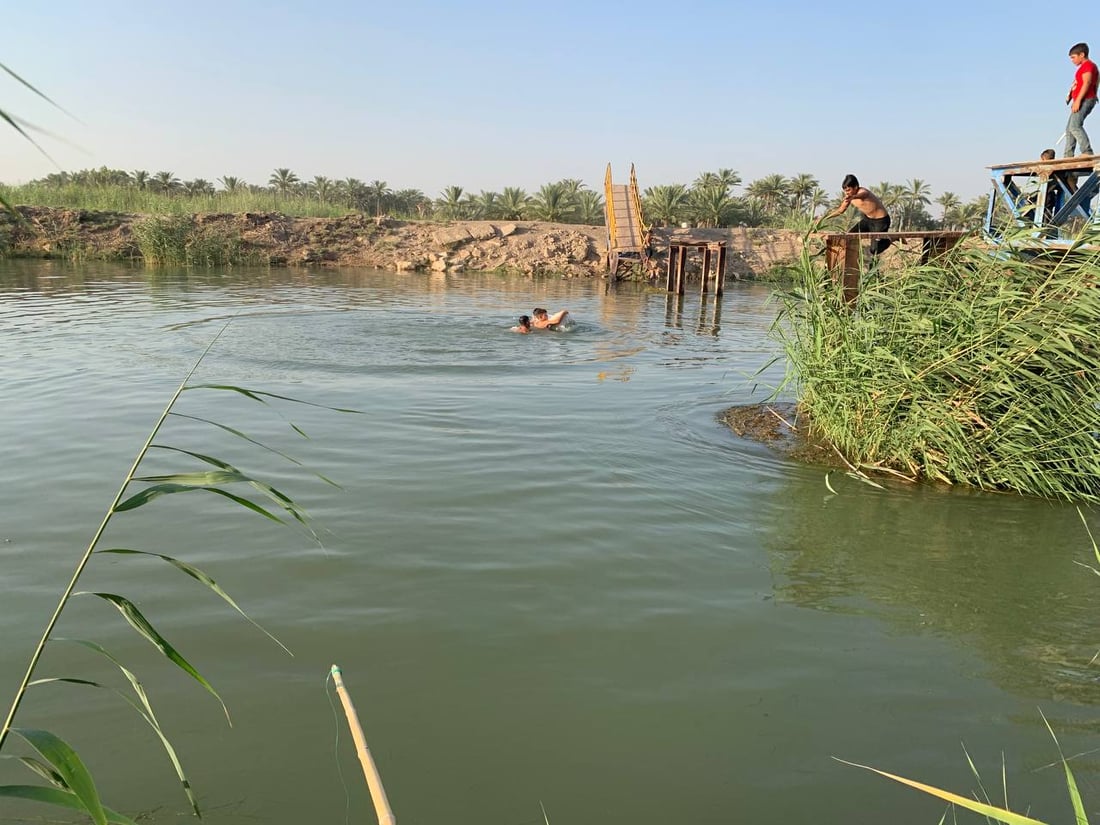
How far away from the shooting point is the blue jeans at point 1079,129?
9055mm

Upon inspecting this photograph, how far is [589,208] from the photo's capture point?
43906mm

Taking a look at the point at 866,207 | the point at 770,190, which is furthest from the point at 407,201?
the point at 866,207

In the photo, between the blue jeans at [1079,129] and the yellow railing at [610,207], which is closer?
the blue jeans at [1079,129]

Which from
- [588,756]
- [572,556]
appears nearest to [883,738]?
[588,756]

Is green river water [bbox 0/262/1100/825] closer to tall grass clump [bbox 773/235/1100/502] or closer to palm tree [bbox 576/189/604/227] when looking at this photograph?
tall grass clump [bbox 773/235/1100/502]

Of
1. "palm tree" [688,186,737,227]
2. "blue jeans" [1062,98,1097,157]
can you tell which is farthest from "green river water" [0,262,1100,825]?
"palm tree" [688,186,737,227]

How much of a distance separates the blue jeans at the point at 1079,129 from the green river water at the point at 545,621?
510cm

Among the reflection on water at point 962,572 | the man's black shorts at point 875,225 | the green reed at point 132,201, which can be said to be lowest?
the reflection on water at point 962,572

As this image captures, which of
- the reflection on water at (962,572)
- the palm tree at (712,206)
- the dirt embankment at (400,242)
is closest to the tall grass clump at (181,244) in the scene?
the dirt embankment at (400,242)

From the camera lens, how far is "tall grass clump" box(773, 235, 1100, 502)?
6000mm

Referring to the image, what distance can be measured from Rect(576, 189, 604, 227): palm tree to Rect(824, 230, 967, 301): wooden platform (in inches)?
1416

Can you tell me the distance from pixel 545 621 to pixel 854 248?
5.15 meters

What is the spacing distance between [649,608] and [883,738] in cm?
142

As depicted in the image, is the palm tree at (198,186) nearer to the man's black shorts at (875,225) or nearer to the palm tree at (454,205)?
the palm tree at (454,205)
